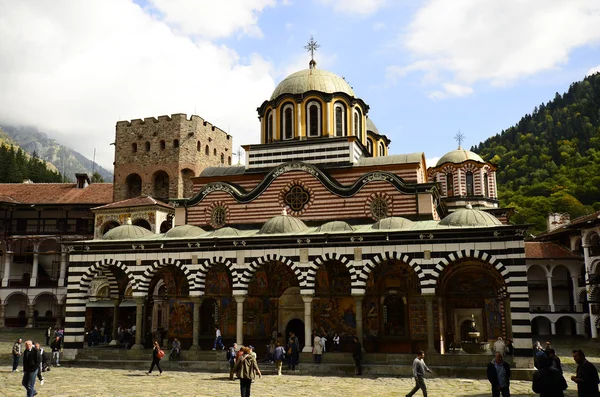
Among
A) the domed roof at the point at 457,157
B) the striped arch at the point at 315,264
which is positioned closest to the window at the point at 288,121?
the striped arch at the point at 315,264

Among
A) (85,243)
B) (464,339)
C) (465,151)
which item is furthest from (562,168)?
(85,243)

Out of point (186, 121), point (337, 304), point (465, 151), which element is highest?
point (186, 121)

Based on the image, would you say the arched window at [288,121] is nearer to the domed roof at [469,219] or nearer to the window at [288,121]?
the window at [288,121]

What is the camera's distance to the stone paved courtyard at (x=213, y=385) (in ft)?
45.0

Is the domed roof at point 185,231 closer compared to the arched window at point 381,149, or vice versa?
the domed roof at point 185,231

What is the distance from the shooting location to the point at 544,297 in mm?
36094

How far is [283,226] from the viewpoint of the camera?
21.1m

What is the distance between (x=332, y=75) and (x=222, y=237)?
35.2 feet

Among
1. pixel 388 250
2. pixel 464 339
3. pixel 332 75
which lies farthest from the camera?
pixel 332 75

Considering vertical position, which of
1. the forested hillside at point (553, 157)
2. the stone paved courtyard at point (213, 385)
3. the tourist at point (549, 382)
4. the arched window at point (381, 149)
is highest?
the forested hillside at point (553, 157)

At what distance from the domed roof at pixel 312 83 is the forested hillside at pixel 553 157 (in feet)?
112

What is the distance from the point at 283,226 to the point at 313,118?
7.03m

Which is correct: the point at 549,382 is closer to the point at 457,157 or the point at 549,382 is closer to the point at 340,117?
the point at 340,117

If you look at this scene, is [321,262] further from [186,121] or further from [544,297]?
[186,121]
